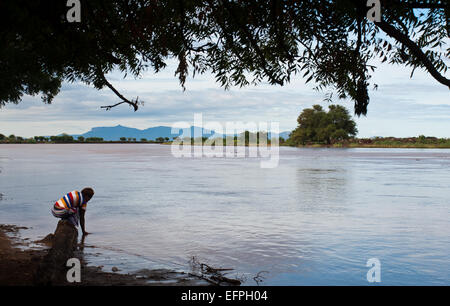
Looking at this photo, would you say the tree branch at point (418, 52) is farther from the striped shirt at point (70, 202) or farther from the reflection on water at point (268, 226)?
the striped shirt at point (70, 202)

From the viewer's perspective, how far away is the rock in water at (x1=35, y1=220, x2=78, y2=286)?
8055mm

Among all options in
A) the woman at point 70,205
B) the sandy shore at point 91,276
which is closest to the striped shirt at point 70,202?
the woman at point 70,205

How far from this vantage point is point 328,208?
75.1 feet

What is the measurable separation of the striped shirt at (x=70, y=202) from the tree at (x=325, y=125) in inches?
6290

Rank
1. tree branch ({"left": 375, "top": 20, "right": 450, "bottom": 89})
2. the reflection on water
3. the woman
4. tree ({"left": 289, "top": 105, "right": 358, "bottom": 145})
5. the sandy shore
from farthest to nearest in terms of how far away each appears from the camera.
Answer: tree ({"left": 289, "top": 105, "right": 358, "bottom": 145}), the reflection on water, the woman, the sandy shore, tree branch ({"left": 375, "top": 20, "right": 450, "bottom": 89})

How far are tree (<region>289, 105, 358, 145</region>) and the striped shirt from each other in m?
160

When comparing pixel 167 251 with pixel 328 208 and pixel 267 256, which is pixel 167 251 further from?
pixel 328 208

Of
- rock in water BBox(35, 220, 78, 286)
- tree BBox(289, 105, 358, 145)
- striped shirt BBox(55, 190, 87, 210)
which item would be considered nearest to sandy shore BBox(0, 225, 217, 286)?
rock in water BBox(35, 220, 78, 286)

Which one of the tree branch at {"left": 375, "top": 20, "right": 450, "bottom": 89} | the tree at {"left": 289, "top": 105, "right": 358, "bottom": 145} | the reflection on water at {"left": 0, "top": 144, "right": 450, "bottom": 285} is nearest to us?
the tree branch at {"left": 375, "top": 20, "right": 450, "bottom": 89}

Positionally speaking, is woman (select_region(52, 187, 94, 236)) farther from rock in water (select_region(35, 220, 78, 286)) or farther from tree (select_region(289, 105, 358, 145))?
tree (select_region(289, 105, 358, 145))

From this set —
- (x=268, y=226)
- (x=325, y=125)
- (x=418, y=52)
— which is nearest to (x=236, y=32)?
(x=418, y=52)

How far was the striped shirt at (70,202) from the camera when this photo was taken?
11742mm
